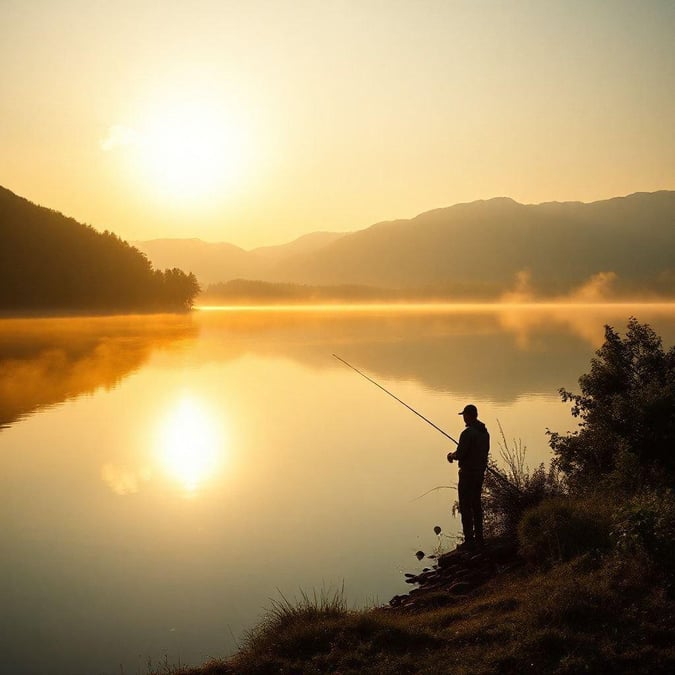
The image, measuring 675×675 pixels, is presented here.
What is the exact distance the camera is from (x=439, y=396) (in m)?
37.0

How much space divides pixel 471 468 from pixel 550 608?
435 cm

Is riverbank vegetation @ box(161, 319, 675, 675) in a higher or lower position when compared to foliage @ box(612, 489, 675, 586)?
lower

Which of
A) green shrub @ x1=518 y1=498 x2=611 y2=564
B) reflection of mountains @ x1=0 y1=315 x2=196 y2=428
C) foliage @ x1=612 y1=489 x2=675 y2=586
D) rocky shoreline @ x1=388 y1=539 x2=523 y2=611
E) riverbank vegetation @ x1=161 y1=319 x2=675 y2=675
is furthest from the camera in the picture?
reflection of mountains @ x1=0 y1=315 x2=196 y2=428

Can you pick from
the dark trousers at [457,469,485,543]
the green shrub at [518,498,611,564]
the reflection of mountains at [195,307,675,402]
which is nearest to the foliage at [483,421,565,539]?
the dark trousers at [457,469,485,543]

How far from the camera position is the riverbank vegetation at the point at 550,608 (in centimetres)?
692

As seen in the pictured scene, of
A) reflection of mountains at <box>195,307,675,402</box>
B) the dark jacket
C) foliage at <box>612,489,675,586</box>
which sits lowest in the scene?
reflection of mountains at <box>195,307,675,402</box>

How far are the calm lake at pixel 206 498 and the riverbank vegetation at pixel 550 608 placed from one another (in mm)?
1657

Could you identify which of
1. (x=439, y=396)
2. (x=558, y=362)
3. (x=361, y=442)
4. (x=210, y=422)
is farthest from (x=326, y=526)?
(x=558, y=362)

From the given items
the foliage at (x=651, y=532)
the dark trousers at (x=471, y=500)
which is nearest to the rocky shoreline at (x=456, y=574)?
the dark trousers at (x=471, y=500)

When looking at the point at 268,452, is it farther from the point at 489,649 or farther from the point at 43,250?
the point at 43,250

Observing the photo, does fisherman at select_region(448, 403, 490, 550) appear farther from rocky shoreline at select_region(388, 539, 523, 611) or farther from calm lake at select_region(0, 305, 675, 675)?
calm lake at select_region(0, 305, 675, 675)

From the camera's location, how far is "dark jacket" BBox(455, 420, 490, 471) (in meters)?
11.8

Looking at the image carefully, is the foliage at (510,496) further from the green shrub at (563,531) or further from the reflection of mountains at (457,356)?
the reflection of mountains at (457,356)

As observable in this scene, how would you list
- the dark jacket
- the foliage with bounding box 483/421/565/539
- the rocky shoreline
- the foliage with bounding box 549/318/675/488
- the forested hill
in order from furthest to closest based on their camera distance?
the forested hill → the foliage with bounding box 483/421/565/539 → the foliage with bounding box 549/318/675/488 → the dark jacket → the rocky shoreline
